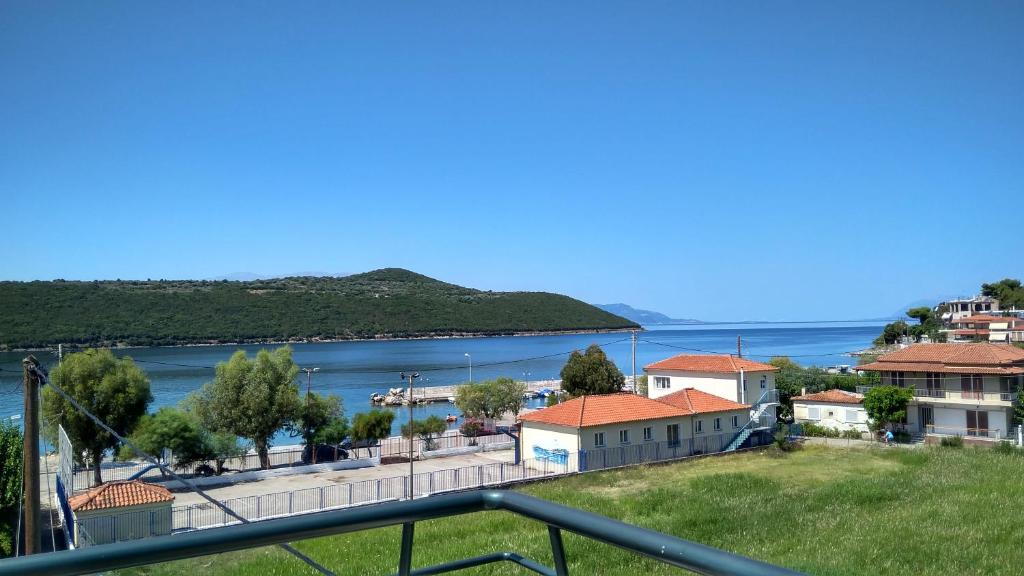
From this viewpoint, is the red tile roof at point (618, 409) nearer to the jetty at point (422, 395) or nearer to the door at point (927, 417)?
the door at point (927, 417)

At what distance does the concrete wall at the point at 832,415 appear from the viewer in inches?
1443

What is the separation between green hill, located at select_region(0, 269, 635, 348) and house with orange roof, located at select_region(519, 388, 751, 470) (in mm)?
88712

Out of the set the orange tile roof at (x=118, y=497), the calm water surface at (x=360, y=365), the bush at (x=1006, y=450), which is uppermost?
the orange tile roof at (x=118, y=497)

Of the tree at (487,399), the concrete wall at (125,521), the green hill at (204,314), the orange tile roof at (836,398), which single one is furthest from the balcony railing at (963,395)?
the green hill at (204,314)

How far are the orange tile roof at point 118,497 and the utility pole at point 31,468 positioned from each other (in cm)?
758

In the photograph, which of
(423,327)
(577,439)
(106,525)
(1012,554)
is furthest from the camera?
(423,327)

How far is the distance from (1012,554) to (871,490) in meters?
6.50

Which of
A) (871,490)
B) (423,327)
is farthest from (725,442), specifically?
(423,327)

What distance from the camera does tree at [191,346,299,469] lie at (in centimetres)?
3428

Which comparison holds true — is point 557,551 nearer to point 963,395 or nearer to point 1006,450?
point 1006,450

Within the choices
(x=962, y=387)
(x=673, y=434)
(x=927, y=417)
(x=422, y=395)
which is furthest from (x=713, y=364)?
(x=422, y=395)

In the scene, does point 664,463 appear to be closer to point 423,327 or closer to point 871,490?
point 871,490

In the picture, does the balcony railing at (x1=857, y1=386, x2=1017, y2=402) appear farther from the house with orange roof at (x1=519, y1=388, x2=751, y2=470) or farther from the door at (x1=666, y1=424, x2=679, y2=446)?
the door at (x1=666, y1=424, x2=679, y2=446)

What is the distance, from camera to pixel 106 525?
16.4 meters
